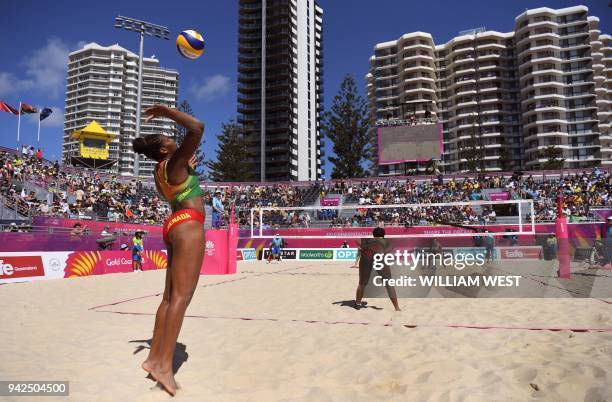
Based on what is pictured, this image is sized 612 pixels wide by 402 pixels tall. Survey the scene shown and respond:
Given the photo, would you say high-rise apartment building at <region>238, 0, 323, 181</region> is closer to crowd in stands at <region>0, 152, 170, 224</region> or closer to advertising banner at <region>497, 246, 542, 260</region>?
crowd in stands at <region>0, 152, 170, 224</region>

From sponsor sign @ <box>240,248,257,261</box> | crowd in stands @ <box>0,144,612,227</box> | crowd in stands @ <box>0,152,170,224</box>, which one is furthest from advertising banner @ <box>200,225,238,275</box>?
crowd in stands @ <box>0,152,170,224</box>

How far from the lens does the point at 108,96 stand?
99.2 metres

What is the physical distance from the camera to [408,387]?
3193mm

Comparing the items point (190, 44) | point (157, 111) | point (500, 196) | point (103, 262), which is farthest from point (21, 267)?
point (500, 196)

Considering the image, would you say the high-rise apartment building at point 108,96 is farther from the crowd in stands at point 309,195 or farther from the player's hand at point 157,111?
the player's hand at point 157,111

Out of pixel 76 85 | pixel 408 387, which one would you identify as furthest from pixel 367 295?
pixel 76 85

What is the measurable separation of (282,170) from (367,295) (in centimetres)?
6046

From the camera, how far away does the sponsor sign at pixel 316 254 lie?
74.2ft

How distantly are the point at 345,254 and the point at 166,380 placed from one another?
1959cm

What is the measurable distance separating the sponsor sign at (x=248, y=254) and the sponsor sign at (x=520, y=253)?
13464 millimetres

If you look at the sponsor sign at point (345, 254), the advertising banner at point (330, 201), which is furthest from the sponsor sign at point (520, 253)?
the advertising banner at point (330, 201)

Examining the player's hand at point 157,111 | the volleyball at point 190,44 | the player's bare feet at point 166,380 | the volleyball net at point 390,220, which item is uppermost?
the volleyball at point 190,44

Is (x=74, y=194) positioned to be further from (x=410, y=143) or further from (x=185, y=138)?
(x=410, y=143)

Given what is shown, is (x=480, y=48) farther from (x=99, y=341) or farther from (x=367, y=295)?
(x=99, y=341)
